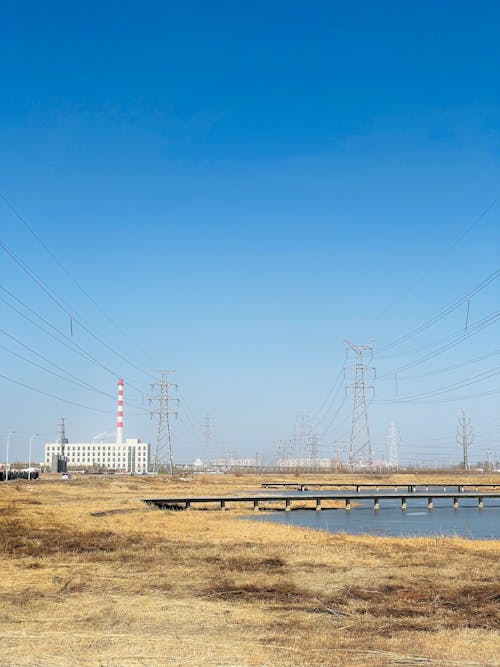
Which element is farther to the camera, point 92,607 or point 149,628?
point 92,607

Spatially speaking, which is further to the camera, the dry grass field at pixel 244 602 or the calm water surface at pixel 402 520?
the calm water surface at pixel 402 520

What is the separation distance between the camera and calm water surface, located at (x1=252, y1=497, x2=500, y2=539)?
152ft

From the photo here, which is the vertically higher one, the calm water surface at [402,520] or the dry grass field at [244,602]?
the dry grass field at [244,602]

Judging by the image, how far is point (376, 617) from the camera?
14.7m

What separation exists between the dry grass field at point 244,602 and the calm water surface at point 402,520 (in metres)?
17.3

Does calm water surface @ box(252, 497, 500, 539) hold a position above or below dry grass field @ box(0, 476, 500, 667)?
below

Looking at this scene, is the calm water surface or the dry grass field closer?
the dry grass field

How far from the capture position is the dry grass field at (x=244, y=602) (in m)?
12.0

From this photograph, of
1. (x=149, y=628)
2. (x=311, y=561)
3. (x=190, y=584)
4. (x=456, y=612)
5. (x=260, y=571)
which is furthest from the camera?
(x=311, y=561)

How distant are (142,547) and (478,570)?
12.5m

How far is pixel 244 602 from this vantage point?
643 inches

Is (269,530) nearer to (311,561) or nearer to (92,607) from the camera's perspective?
(311,561)

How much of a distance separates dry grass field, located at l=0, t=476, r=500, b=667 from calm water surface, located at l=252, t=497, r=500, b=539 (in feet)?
56.6

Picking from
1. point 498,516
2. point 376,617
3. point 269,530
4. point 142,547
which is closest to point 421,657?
point 376,617
